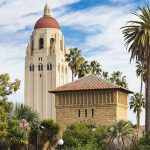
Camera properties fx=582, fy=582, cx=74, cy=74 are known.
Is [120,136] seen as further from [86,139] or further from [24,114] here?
[24,114]

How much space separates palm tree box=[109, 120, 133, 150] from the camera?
50.7 meters

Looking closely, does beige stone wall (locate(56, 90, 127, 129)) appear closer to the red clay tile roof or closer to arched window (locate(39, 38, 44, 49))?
the red clay tile roof

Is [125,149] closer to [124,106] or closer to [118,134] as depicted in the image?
[118,134]

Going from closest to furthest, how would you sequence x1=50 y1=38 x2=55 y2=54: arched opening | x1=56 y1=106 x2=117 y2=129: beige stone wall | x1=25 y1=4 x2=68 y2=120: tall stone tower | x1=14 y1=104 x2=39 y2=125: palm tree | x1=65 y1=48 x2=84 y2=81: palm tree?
x1=14 y1=104 x2=39 y2=125: palm tree < x1=56 y1=106 x2=117 y2=129: beige stone wall < x1=65 y1=48 x2=84 y2=81: palm tree < x1=25 y1=4 x2=68 y2=120: tall stone tower < x1=50 y1=38 x2=55 y2=54: arched opening

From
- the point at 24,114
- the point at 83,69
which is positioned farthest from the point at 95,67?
the point at 24,114

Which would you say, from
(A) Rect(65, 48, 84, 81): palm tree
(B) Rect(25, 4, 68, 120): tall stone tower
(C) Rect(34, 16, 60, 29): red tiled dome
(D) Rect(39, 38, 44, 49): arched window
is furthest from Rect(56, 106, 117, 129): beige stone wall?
(C) Rect(34, 16, 60, 29): red tiled dome

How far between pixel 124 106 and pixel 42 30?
209 feet

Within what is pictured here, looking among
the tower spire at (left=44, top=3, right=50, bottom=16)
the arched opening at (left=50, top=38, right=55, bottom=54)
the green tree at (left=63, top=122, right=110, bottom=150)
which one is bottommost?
the green tree at (left=63, top=122, right=110, bottom=150)

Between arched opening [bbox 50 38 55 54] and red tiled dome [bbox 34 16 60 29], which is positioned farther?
arched opening [bbox 50 38 55 54]

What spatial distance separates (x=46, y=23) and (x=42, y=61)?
31.4 ft

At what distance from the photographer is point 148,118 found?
Result: 52719 millimetres

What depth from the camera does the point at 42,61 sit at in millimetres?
146125

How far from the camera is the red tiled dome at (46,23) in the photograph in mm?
145125

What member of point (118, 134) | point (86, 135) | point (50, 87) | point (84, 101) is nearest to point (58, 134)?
point (86, 135)
